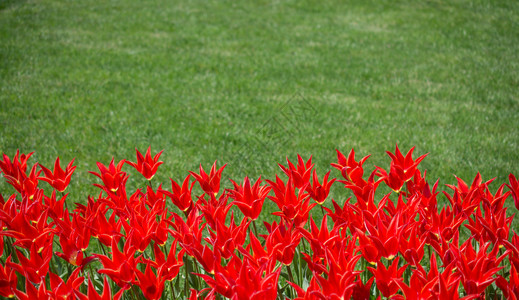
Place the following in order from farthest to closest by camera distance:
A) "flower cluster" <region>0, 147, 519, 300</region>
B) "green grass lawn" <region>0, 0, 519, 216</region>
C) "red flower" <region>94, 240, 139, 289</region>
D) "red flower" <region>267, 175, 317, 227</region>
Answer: "green grass lawn" <region>0, 0, 519, 216</region> < "red flower" <region>267, 175, 317, 227</region> < "red flower" <region>94, 240, 139, 289</region> < "flower cluster" <region>0, 147, 519, 300</region>

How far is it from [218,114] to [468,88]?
363cm

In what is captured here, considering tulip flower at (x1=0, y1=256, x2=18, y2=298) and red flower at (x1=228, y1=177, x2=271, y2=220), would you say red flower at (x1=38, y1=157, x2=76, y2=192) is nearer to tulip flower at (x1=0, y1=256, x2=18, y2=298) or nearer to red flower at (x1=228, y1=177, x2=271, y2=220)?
tulip flower at (x1=0, y1=256, x2=18, y2=298)

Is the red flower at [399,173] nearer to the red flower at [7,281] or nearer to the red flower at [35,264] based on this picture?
the red flower at [35,264]

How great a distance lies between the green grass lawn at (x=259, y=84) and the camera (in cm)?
554

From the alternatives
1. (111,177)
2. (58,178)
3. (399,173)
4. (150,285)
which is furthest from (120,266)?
(399,173)

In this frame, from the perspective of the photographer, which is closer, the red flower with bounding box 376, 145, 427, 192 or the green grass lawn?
the red flower with bounding box 376, 145, 427, 192

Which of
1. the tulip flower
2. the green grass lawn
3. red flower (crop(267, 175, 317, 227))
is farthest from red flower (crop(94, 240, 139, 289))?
the green grass lawn

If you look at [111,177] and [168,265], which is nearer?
[168,265]

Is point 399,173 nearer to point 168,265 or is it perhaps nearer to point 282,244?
point 282,244

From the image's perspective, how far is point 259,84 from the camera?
24.7 ft

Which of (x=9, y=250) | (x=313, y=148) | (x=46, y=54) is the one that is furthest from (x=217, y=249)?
(x=46, y=54)

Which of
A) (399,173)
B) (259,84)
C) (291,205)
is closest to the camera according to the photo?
(291,205)

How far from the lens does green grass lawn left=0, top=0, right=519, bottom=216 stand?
5543 millimetres

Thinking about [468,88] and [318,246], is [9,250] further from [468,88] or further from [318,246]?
[468,88]
